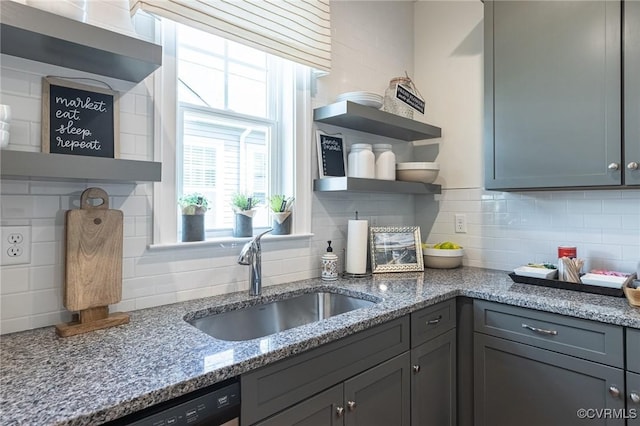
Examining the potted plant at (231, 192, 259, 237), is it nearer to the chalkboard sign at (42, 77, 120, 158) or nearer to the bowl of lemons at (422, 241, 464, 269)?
the chalkboard sign at (42, 77, 120, 158)

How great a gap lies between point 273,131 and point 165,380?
4.66 feet

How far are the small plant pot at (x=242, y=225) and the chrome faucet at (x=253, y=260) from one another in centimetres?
11

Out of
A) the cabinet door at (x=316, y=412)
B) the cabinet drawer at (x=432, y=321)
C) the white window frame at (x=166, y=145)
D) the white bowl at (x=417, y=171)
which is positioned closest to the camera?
→ the cabinet door at (x=316, y=412)

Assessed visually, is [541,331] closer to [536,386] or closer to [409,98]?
[536,386]

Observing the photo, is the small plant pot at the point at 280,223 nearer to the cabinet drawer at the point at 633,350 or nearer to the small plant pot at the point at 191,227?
the small plant pot at the point at 191,227

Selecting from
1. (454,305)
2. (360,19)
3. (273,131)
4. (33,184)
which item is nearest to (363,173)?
(273,131)

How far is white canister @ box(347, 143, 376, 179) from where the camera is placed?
86.9 inches

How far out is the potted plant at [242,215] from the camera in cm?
180

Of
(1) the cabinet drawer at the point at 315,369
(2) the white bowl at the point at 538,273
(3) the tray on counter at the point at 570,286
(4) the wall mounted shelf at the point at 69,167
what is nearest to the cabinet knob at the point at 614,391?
(3) the tray on counter at the point at 570,286

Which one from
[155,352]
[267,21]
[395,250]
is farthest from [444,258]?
[155,352]

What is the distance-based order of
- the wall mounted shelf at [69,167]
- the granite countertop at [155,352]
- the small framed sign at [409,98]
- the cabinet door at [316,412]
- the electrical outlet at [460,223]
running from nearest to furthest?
the granite countertop at [155,352], the wall mounted shelf at [69,167], the cabinet door at [316,412], the small framed sign at [409,98], the electrical outlet at [460,223]

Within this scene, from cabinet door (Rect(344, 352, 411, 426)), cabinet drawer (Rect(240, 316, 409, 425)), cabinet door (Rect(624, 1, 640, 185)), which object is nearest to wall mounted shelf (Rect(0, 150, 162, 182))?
cabinet drawer (Rect(240, 316, 409, 425))

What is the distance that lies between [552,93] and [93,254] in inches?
84.8

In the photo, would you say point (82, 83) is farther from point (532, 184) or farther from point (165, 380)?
point (532, 184)
